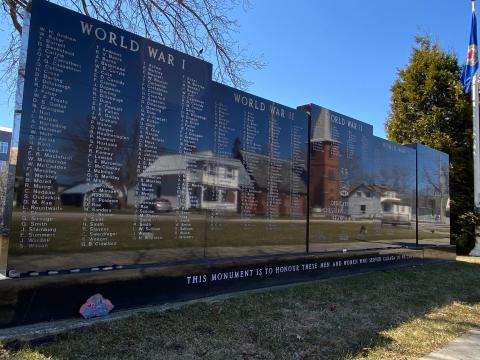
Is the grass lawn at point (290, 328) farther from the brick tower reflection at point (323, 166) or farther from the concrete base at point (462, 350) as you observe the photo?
the brick tower reflection at point (323, 166)

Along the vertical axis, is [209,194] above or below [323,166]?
below

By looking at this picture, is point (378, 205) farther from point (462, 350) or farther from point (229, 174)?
point (462, 350)

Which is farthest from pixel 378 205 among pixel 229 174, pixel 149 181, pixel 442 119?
pixel 442 119

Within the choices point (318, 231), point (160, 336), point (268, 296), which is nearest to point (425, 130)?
point (318, 231)

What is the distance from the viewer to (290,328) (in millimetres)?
5086

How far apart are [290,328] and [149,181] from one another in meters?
2.40

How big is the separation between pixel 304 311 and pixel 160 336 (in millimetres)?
2206

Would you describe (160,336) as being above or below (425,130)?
below

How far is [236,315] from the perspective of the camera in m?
5.35

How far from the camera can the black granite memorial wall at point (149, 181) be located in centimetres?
438

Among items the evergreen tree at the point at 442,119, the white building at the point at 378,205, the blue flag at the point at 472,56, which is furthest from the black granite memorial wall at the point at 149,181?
the evergreen tree at the point at 442,119

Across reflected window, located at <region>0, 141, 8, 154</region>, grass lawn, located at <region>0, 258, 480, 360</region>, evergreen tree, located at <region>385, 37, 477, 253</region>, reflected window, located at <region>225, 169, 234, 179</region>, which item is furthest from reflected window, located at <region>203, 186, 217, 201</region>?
evergreen tree, located at <region>385, 37, 477, 253</region>

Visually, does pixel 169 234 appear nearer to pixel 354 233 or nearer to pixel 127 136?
pixel 127 136

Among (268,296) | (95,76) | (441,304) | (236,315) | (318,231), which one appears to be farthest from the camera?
(318,231)
